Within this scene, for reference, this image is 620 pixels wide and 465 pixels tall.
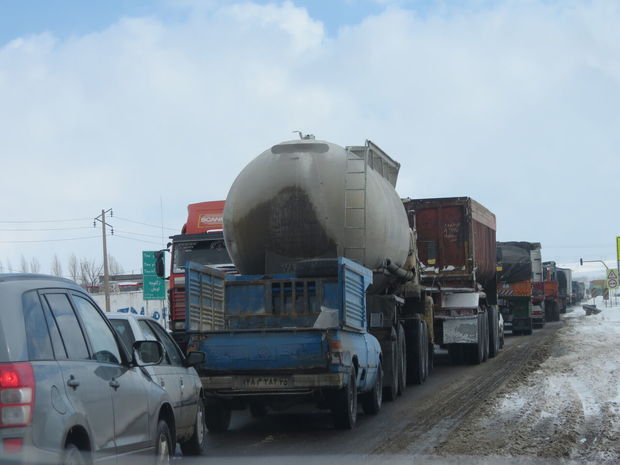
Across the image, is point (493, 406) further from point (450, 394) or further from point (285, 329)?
point (285, 329)

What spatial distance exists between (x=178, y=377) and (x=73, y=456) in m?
3.83

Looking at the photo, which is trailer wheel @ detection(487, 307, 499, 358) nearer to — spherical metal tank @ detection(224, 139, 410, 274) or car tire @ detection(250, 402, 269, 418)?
spherical metal tank @ detection(224, 139, 410, 274)

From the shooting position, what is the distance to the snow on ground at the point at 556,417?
397 inches

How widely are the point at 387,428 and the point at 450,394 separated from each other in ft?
14.3

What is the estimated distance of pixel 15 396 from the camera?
16.8 ft

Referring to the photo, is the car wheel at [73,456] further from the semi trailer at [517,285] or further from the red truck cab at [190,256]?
the semi trailer at [517,285]

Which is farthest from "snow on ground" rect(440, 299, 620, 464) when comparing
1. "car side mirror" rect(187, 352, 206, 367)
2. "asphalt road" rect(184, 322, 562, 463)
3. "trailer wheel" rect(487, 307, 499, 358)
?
"trailer wheel" rect(487, 307, 499, 358)

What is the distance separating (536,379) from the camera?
17.9 metres

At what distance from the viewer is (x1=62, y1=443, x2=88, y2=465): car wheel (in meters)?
5.49

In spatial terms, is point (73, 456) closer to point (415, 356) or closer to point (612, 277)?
point (415, 356)

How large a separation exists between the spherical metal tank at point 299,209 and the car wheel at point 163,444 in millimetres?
6168

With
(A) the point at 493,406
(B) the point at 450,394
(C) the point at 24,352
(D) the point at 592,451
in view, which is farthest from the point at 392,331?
(C) the point at 24,352

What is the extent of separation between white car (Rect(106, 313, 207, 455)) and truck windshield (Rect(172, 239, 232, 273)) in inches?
323

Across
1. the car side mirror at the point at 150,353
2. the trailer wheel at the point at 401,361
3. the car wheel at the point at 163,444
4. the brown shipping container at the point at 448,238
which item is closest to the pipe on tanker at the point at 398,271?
the trailer wheel at the point at 401,361
